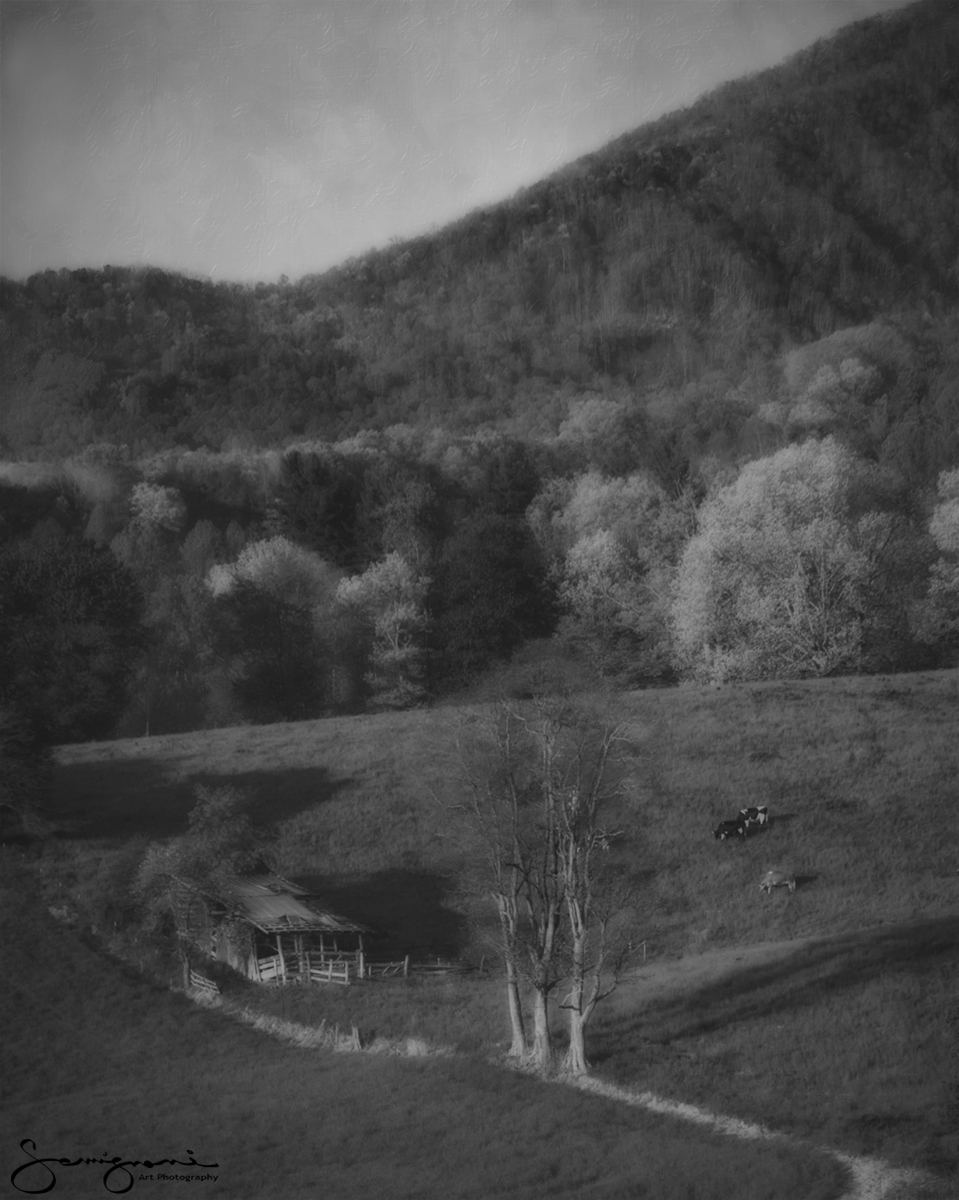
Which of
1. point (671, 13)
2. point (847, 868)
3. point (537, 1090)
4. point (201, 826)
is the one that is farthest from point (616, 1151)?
point (671, 13)

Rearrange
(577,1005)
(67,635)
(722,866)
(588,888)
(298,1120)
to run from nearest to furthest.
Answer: (298,1120), (577,1005), (588,888), (722,866), (67,635)

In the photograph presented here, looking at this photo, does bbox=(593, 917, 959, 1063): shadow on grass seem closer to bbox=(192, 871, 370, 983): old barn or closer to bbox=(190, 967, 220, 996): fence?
bbox=(192, 871, 370, 983): old barn

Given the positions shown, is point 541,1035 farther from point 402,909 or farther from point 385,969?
point 402,909

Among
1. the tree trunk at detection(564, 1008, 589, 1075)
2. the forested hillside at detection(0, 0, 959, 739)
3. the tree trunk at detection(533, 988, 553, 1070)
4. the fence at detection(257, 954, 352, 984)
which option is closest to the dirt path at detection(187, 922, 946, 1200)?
the tree trunk at detection(564, 1008, 589, 1075)

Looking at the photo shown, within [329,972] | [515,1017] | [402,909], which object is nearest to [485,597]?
[402,909]

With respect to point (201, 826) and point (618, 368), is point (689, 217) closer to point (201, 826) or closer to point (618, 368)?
point (618, 368)
